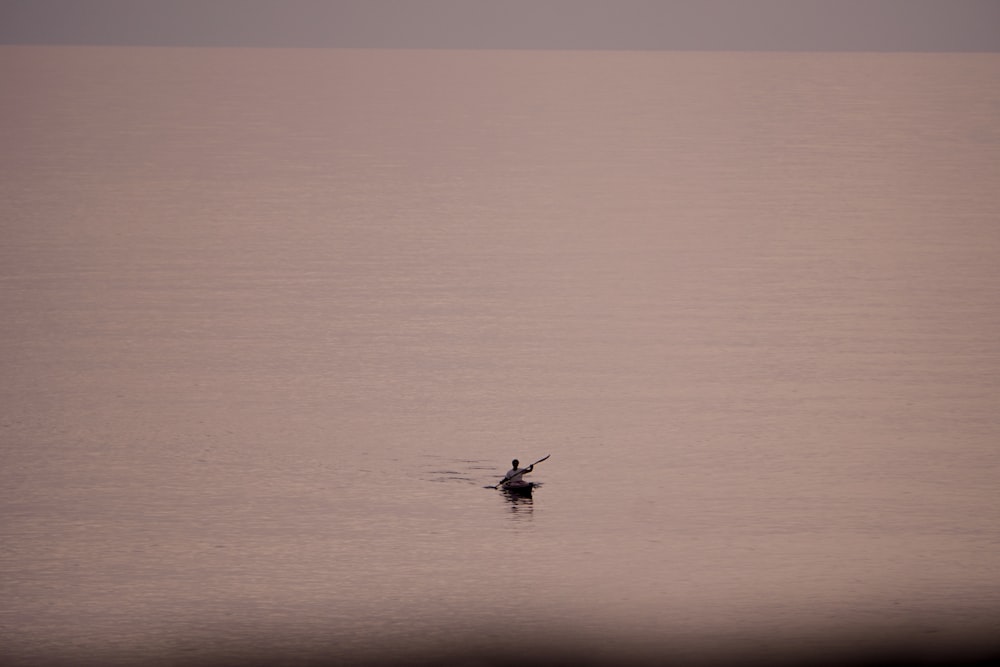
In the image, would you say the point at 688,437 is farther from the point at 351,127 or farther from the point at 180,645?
the point at 351,127

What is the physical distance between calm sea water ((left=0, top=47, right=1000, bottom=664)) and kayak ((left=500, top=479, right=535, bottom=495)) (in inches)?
16.0

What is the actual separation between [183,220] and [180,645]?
205ft

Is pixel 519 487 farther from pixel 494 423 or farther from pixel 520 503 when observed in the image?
pixel 494 423

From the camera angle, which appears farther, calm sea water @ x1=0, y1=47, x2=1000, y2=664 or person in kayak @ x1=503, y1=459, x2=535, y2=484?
person in kayak @ x1=503, y1=459, x2=535, y2=484

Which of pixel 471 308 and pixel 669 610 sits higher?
pixel 471 308

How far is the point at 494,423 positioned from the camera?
55.0 m

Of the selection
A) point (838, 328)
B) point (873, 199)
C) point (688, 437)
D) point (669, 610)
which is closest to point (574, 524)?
point (669, 610)

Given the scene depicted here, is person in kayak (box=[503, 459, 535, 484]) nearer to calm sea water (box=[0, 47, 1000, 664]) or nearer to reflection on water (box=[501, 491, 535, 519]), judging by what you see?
reflection on water (box=[501, 491, 535, 519])

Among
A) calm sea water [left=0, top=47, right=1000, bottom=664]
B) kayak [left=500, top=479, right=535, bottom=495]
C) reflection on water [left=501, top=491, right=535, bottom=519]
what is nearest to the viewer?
calm sea water [left=0, top=47, right=1000, bottom=664]

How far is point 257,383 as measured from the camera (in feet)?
198

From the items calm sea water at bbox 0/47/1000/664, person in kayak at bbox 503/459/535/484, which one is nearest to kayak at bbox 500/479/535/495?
person in kayak at bbox 503/459/535/484

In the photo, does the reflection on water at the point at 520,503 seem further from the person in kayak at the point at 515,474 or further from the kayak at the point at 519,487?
the person in kayak at the point at 515,474

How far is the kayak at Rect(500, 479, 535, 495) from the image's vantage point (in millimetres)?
46938

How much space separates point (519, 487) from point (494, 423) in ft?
26.8
